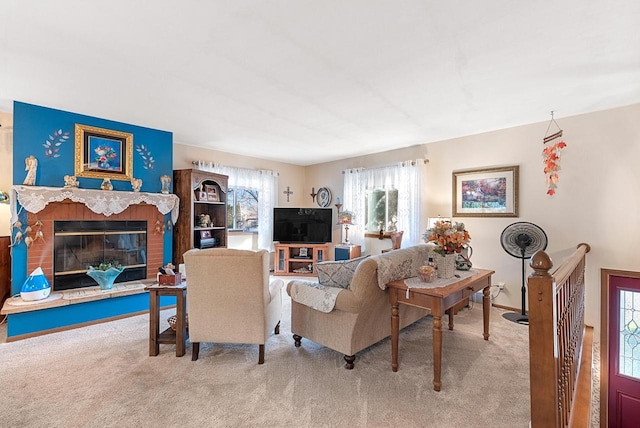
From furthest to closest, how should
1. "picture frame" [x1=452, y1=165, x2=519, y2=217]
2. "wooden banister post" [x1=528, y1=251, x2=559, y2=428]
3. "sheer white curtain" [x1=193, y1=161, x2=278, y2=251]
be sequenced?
"sheer white curtain" [x1=193, y1=161, x2=278, y2=251] < "picture frame" [x1=452, y1=165, x2=519, y2=217] < "wooden banister post" [x1=528, y1=251, x2=559, y2=428]

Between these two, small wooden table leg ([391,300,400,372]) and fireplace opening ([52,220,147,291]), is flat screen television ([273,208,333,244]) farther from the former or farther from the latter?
small wooden table leg ([391,300,400,372])

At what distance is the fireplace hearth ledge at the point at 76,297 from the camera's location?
2.88 m

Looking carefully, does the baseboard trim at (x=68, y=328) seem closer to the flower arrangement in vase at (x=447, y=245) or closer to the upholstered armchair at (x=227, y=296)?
the upholstered armchair at (x=227, y=296)

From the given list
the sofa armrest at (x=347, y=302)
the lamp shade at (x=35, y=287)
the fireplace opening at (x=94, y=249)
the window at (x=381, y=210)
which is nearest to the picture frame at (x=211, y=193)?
the fireplace opening at (x=94, y=249)

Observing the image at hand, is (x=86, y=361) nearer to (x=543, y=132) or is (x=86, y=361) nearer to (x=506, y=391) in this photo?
(x=506, y=391)

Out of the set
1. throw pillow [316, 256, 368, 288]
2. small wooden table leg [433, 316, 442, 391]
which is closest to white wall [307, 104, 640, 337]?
small wooden table leg [433, 316, 442, 391]

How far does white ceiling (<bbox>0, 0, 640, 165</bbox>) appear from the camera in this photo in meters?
1.67

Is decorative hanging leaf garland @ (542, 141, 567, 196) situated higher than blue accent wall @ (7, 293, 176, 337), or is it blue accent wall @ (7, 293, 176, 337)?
decorative hanging leaf garland @ (542, 141, 567, 196)

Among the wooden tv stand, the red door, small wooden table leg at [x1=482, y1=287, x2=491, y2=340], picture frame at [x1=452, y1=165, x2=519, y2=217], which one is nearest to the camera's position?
the red door

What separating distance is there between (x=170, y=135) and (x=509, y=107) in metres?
4.25

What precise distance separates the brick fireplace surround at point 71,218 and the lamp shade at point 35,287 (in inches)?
6.4

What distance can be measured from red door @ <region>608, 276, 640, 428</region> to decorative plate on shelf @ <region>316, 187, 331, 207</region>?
4.38 meters

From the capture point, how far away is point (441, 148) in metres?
A: 4.45

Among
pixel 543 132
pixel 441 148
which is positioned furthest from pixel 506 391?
pixel 441 148
